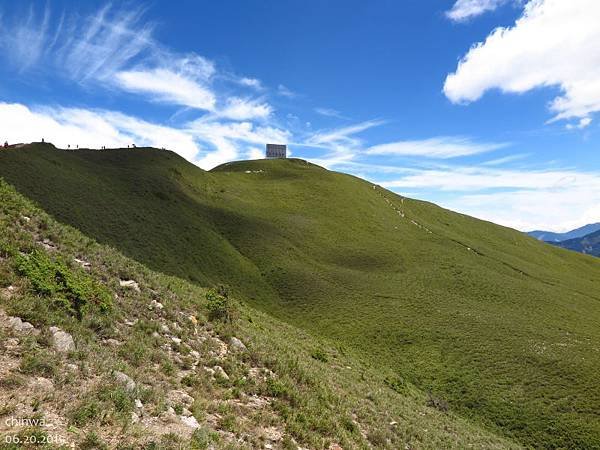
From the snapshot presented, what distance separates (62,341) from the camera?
12117 millimetres

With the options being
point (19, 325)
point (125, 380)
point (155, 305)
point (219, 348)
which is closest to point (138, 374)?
point (125, 380)

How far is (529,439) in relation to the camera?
30.9m

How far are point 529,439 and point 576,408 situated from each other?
275 inches

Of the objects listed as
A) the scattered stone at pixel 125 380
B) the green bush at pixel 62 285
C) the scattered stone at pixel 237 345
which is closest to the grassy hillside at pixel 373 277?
the scattered stone at pixel 237 345

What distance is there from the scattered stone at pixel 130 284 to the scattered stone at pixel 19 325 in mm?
6596

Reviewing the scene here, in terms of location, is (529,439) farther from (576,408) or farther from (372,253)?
(372,253)

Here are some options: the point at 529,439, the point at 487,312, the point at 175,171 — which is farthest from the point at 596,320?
the point at 175,171

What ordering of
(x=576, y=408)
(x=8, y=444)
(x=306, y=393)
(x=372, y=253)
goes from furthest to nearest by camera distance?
(x=372, y=253), (x=576, y=408), (x=306, y=393), (x=8, y=444)

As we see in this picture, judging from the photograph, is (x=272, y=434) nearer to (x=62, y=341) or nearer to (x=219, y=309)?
(x=62, y=341)

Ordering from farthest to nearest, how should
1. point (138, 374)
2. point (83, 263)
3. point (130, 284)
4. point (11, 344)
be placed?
point (130, 284)
point (83, 263)
point (138, 374)
point (11, 344)

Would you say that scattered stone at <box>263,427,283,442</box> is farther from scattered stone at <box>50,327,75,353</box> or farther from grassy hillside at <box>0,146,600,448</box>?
grassy hillside at <box>0,146,600,448</box>

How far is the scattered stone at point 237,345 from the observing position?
18.8 metres

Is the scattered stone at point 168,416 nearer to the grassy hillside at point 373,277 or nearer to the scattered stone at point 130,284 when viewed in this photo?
the scattered stone at point 130,284

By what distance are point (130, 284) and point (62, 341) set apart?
7.08m
